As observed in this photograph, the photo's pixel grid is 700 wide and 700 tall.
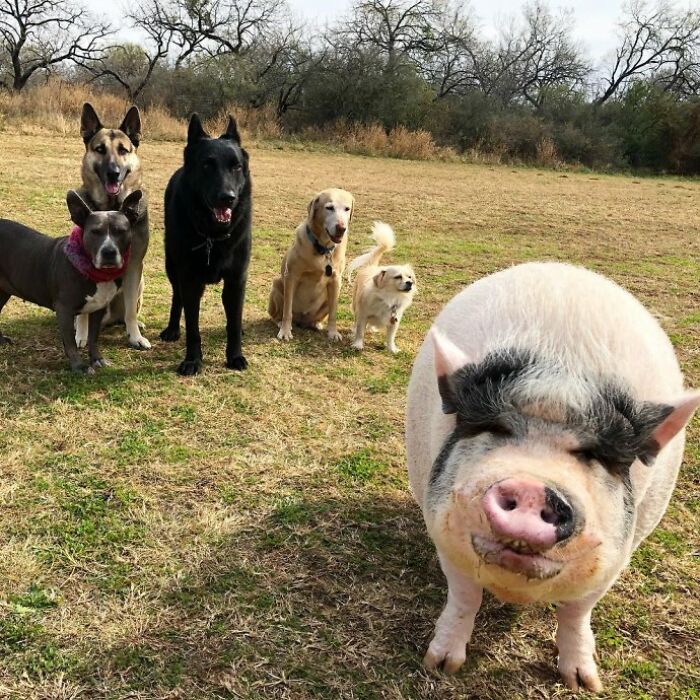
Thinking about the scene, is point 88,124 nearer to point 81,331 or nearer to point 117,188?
point 117,188

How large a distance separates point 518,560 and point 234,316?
147 inches

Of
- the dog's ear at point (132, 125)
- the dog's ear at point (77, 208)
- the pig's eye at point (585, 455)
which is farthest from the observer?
the dog's ear at point (132, 125)

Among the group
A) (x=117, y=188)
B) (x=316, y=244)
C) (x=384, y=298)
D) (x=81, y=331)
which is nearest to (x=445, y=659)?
(x=384, y=298)

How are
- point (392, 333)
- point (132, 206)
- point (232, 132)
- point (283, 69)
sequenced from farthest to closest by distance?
1. point (283, 69)
2. point (392, 333)
3. point (232, 132)
4. point (132, 206)

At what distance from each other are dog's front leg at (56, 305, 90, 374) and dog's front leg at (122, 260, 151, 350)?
65cm

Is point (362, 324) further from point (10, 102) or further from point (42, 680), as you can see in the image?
point (10, 102)

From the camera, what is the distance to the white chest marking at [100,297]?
4.36 metres

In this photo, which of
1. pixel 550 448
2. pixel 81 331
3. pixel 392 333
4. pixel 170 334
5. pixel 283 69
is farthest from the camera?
pixel 283 69

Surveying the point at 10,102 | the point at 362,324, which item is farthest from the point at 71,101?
the point at 362,324

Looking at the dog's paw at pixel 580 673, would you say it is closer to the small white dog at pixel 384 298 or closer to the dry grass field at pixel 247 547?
the dry grass field at pixel 247 547

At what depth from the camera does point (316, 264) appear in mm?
5695

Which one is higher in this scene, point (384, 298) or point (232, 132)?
point (232, 132)

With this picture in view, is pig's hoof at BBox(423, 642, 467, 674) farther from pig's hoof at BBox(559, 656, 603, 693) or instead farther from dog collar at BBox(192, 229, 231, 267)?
dog collar at BBox(192, 229, 231, 267)

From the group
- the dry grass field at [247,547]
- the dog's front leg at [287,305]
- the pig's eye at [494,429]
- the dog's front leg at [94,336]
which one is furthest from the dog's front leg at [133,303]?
the pig's eye at [494,429]
